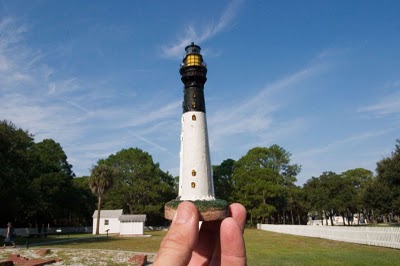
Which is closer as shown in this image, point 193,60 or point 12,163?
point 193,60

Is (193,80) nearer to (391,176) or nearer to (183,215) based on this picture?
(183,215)

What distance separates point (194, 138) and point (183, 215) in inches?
407

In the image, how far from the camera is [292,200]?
229 ft

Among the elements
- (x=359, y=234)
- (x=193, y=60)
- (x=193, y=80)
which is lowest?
(x=359, y=234)

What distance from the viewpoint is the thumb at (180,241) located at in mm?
2248

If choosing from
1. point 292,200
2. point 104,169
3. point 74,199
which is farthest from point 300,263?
point 292,200

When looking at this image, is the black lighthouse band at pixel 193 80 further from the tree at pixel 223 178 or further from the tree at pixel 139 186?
the tree at pixel 223 178

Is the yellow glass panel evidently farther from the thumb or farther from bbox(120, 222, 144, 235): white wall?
bbox(120, 222, 144, 235): white wall

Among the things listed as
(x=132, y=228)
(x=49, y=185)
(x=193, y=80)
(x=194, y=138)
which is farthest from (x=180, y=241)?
(x=49, y=185)

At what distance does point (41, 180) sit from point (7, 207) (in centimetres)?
1650

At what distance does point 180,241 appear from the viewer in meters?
2.28

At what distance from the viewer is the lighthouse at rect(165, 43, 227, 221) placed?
11.9 m

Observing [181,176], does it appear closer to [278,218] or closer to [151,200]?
[151,200]

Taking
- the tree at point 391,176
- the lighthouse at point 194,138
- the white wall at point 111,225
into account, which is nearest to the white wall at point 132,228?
the white wall at point 111,225
